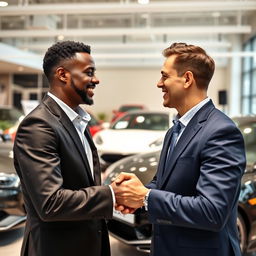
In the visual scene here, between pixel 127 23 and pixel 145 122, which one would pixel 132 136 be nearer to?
pixel 145 122

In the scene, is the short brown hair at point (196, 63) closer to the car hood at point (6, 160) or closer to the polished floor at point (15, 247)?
the polished floor at point (15, 247)

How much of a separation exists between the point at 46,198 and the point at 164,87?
631 millimetres

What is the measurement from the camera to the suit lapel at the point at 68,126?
4.34 ft

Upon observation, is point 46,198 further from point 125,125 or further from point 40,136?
point 125,125

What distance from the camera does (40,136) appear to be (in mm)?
1226

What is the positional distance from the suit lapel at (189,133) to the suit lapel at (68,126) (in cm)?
30

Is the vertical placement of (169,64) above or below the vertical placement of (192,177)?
above

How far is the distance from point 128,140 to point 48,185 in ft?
15.8

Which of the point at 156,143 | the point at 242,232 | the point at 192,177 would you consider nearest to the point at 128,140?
the point at 156,143

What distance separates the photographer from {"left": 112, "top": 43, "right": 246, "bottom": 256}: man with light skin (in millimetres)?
1191

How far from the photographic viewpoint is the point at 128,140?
600 cm

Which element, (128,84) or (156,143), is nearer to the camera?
(156,143)

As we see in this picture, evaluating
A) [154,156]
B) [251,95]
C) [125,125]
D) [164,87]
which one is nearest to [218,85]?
[251,95]

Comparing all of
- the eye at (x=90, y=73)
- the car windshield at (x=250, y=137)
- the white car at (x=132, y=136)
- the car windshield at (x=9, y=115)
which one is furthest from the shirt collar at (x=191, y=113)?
the car windshield at (x=9, y=115)
